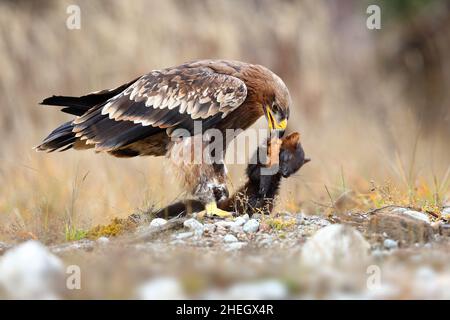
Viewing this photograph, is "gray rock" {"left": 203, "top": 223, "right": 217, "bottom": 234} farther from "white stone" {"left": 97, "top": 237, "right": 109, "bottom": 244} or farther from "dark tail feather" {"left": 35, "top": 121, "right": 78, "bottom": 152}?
"dark tail feather" {"left": 35, "top": 121, "right": 78, "bottom": 152}

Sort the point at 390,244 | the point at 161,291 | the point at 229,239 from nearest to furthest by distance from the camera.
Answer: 1. the point at 161,291
2. the point at 390,244
3. the point at 229,239

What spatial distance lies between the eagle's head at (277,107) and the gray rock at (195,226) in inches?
41.6

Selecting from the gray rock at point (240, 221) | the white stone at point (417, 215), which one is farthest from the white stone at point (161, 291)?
the white stone at point (417, 215)

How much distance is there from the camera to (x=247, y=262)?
3.95 metres

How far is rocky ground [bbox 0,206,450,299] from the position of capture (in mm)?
3445

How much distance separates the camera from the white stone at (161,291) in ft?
11.1

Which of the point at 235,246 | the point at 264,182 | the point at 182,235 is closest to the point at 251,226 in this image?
the point at 235,246

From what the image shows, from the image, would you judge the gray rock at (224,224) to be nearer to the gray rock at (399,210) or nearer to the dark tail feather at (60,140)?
the gray rock at (399,210)

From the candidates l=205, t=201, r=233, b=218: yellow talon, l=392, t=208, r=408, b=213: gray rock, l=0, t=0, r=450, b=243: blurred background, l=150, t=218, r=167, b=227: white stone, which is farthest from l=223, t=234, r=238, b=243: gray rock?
l=0, t=0, r=450, b=243: blurred background

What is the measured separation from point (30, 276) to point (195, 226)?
5.37 feet

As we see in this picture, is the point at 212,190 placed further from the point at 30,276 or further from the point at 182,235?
the point at 30,276

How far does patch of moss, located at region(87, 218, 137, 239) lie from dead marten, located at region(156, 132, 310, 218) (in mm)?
308
